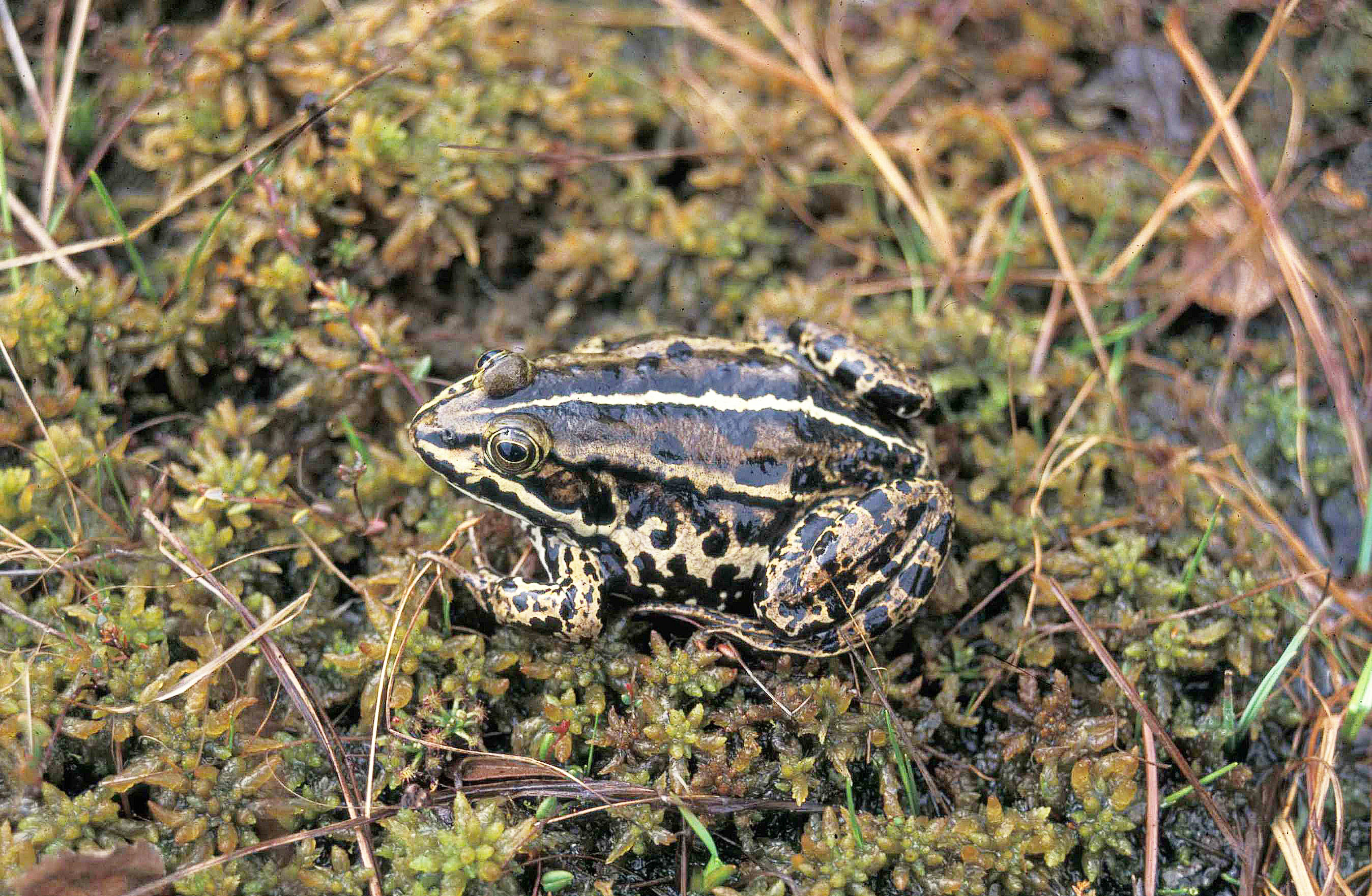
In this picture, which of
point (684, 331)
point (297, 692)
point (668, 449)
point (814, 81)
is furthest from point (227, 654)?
point (814, 81)

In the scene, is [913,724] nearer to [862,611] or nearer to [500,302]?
[862,611]

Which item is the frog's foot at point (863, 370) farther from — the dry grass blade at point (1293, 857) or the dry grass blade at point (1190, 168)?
the dry grass blade at point (1293, 857)

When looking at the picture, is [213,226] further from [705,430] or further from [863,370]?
[863,370]

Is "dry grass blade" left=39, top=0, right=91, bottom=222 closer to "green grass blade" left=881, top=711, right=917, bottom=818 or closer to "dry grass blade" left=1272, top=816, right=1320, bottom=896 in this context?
"green grass blade" left=881, top=711, right=917, bottom=818

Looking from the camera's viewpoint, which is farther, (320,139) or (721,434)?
(320,139)

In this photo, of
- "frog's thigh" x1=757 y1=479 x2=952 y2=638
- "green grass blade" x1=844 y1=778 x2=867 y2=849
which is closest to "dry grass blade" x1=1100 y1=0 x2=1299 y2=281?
"frog's thigh" x1=757 y1=479 x2=952 y2=638

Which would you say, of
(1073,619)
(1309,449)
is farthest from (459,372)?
(1309,449)

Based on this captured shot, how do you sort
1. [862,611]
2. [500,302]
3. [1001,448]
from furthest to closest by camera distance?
1. [500,302]
2. [1001,448]
3. [862,611]
